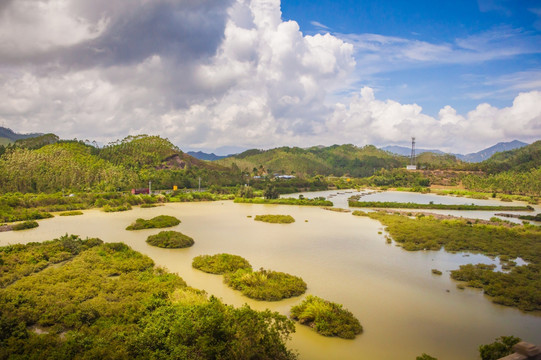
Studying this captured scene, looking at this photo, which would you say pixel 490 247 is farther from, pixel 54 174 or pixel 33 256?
pixel 54 174

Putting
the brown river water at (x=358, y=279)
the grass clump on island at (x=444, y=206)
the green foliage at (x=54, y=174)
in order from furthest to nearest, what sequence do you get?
the grass clump on island at (x=444, y=206) < the green foliage at (x=54, y=174) < the brown river water at (x=358, y=279)

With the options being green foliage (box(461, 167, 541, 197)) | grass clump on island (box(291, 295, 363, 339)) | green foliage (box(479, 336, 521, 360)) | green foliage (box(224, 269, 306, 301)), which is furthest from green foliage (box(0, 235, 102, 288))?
green foliage (box(461, 167, 541, 197))

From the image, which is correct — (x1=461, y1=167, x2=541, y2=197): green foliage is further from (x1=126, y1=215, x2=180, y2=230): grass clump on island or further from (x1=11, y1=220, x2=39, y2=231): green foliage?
(x1=11, y1=220, x2=39, y2=231): green foliage

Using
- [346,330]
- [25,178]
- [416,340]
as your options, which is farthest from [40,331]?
[25,178]

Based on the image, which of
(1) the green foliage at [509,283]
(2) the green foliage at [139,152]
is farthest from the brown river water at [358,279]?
(2) the green foliage at [139,152]

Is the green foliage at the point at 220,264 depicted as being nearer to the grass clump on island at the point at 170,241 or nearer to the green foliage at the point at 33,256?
the grass clump on island at the point at 170,241

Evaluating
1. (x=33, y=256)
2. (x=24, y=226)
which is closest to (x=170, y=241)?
(x=33, y=256)
